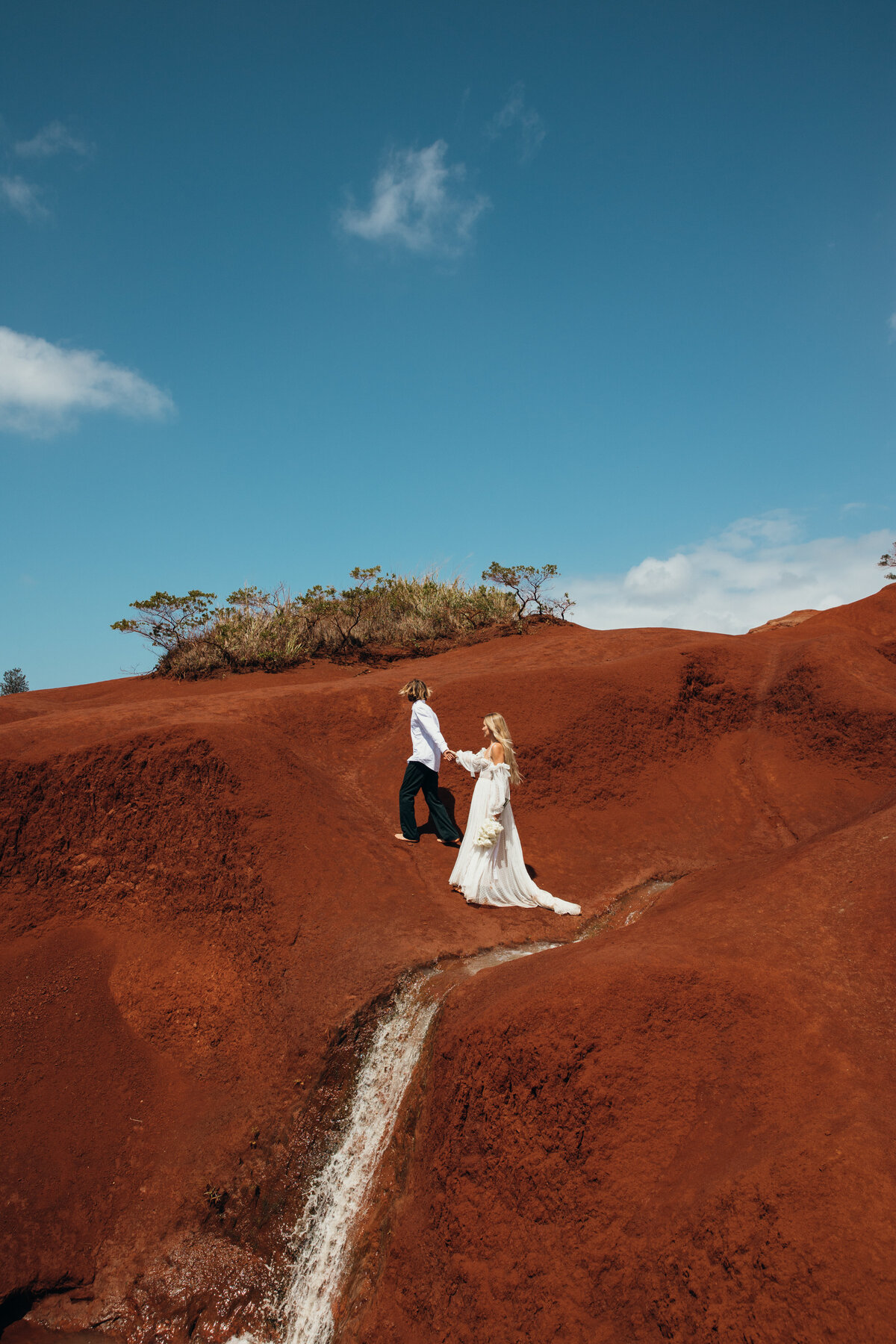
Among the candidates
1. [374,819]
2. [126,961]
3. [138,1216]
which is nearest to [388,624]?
[374,819]

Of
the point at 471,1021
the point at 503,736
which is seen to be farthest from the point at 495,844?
the point at 471,1021

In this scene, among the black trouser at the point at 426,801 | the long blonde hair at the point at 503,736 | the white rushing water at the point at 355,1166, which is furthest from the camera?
the black trouser at the point at 426,801

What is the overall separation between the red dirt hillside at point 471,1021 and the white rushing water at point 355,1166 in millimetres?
214

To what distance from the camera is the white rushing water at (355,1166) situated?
4.14 m

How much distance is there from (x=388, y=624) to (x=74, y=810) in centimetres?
921

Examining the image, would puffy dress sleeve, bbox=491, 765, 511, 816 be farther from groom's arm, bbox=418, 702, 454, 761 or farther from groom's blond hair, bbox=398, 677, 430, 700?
groom's blond hair, bbox=398, 677, 430, 700

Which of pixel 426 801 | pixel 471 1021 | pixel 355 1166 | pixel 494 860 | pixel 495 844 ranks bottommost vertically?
pixel 355 1166

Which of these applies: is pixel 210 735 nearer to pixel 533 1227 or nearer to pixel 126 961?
pixel 126 961

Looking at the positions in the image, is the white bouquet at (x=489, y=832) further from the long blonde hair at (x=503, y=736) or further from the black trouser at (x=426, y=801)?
the black trouser at (x=426, y=801)

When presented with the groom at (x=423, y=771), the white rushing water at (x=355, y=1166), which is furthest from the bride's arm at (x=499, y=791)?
the white rushing water at (x=355, y=1166)

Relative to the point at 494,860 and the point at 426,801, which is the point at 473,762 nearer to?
the point at 494,860

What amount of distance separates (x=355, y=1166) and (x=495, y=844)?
3.10 meters

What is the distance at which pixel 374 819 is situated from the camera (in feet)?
27.6

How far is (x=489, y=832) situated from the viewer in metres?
7.01
